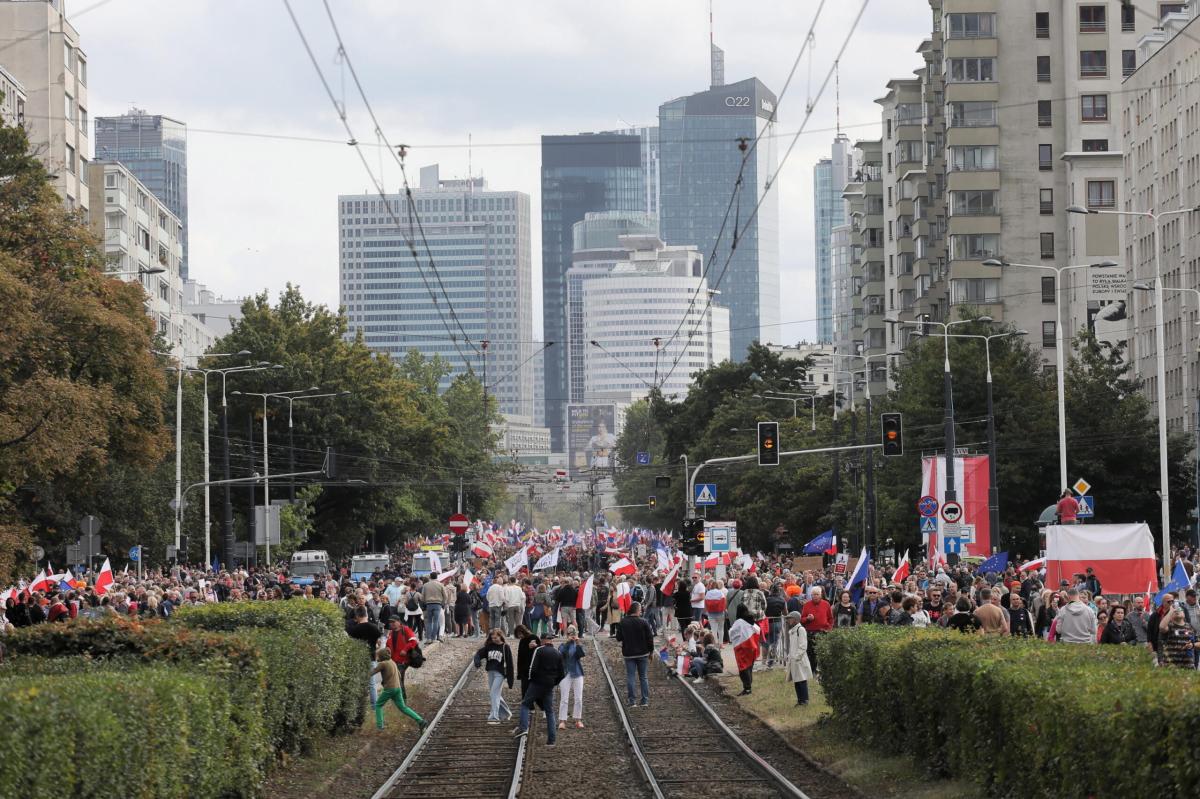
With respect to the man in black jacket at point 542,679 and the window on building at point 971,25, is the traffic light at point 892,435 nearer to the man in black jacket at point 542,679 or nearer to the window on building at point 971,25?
the man in black jacket at point 542,679

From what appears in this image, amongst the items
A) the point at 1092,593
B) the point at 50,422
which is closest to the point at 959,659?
the point at 1092,593

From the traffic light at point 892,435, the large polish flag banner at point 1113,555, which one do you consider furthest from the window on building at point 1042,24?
the large polish flag banner at point 1113,555

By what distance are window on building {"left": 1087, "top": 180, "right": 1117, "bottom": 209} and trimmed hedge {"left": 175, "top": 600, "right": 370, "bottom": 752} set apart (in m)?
82.4

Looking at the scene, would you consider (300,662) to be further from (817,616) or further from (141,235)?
(141,235)

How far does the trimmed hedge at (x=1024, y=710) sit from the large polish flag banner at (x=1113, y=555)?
1131 cm

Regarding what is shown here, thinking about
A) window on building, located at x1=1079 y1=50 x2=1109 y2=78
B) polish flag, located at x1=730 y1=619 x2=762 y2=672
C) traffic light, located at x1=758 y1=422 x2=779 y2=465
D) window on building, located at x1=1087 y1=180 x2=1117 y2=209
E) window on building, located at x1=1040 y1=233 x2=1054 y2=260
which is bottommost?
polish flag, located at x1=730 y1=619 x2=762 y2=672

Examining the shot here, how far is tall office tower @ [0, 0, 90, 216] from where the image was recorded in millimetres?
85438

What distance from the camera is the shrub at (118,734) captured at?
37.6 feet

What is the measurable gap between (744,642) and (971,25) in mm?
79453

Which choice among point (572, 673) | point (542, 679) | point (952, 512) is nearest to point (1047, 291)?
point (952, 512)

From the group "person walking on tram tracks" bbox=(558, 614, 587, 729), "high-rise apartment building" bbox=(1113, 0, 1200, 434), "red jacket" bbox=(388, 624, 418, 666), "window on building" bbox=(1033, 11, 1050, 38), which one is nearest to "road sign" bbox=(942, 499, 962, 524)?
"red jacket" bbox=(388, 624, 418, 666)

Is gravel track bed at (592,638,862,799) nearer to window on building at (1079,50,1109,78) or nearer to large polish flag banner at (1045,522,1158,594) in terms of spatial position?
large polish flag banner at (1045,522,1158,594)

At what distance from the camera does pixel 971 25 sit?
103 meters

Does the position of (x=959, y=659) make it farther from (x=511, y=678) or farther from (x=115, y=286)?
(x=115, y=286)
